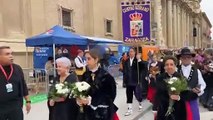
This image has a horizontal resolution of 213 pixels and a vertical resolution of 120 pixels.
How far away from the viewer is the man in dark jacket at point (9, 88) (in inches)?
257

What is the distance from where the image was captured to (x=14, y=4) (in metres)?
17.7

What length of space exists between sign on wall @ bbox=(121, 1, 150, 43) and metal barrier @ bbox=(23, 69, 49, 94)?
3260 millimetres

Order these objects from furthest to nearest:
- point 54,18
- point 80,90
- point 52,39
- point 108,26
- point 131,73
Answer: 1. point 108,26
2. point 54,18
3. point 52,39
4. point 131,73
5. point 80,90

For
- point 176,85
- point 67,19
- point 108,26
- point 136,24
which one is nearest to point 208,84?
point 136,24

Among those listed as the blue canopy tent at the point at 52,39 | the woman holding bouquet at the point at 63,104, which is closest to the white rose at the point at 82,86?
the woman holding bouquet at the point at 63,104

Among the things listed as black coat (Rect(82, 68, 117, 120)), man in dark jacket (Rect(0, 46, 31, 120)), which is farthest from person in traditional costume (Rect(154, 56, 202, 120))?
man in dark jacket (Rect(0, 46, 31, 120))

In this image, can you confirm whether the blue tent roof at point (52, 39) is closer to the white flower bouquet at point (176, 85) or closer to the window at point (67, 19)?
the window at point (67, 19)

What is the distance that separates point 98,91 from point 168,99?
1.00m

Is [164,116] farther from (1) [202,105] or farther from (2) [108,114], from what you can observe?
(1) [202,105]

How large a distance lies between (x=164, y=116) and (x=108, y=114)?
0.80 m

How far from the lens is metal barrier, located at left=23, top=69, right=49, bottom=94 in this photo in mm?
14576

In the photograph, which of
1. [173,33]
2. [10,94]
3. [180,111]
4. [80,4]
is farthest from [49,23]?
[173,33]

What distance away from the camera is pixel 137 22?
14320mm

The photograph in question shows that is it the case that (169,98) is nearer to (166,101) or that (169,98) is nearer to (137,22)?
(166,101)
